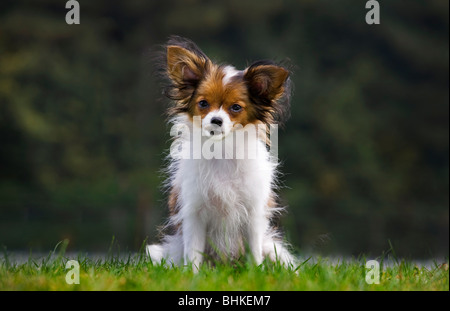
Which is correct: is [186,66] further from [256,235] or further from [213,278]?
[213,278]

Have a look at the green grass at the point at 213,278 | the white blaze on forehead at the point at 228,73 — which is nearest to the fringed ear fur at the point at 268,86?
the white blaze on forehead at the point at 228,73

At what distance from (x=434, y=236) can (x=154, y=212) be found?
856 centimetres

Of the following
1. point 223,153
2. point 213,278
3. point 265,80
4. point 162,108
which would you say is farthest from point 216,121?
point 162,108

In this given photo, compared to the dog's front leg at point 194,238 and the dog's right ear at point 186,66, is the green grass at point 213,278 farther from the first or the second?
the dog's right ear at point 186,66

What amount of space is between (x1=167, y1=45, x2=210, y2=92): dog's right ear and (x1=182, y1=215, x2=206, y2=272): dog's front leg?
115 centimetres

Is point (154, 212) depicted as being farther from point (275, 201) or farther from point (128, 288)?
point (128, 288)

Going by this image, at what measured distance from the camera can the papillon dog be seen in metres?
5.56

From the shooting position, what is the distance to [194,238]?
5.62 metres

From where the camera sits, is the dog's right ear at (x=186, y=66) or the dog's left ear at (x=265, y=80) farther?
the dog's right ear at (x=186, y=66)

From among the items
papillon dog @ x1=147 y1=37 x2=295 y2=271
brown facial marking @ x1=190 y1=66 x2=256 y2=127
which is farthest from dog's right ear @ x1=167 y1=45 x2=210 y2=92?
brown facial marking @ x1=190 y1=66 x2=256 y2=127

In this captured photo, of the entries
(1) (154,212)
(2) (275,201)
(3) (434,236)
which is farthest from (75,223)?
(2) (275,201)

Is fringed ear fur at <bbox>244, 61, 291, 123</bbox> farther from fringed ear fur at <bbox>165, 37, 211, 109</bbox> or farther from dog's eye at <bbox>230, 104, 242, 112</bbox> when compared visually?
fringed ear fur at <bbox>165, 37, 211, 109</bbox>

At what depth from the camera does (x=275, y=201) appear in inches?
248

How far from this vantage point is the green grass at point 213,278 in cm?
470
